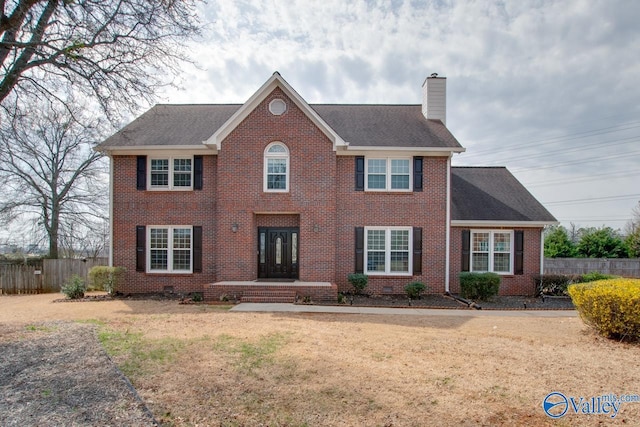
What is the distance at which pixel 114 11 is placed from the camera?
917cm

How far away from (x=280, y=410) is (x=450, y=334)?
5238mm

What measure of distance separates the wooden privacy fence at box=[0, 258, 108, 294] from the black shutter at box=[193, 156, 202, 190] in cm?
739

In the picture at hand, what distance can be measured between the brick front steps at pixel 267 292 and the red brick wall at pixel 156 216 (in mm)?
1859

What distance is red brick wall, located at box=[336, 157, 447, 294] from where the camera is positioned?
1489 cm

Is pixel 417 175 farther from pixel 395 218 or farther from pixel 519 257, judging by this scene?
pixel 519 257

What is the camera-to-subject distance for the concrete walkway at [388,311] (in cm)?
1141

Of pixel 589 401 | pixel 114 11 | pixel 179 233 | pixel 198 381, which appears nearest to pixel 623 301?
pixel 589 401

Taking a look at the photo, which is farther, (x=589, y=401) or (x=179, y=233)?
(x=179, y=233)

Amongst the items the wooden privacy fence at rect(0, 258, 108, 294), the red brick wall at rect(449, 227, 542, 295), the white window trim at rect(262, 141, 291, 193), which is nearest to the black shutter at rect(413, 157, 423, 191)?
the red brick wall at rect(449, 227, 542, 295)

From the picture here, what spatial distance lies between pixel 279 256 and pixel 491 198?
937cm

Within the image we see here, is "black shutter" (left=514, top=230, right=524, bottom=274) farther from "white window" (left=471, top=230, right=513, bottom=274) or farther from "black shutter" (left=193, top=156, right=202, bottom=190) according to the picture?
"black shutter" (left=193, top=156, right=202, bottom=190)

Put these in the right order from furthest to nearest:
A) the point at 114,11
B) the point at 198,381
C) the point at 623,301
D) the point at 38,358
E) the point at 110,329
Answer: the point at 114,11, the point at 110,329, the point at 623,301, the point at 38,358, the point at 198,381

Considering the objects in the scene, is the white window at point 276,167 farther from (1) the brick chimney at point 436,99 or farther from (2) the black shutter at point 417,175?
(1) the brick chimney at point 436,99

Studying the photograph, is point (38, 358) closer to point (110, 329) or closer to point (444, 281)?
point (110, 329)
